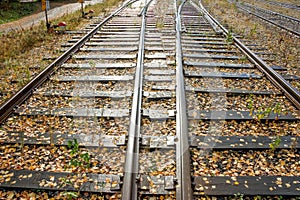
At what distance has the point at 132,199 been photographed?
2.76m

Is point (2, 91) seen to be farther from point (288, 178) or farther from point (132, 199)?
point (288, 178)

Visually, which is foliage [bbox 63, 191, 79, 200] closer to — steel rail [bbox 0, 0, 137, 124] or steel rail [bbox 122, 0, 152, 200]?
steel rail [bbox 122, 0, 152, 200]

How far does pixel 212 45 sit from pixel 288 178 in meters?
6.01

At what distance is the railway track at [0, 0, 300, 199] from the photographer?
3029 mm

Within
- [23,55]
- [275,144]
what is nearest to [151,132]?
[275,144]

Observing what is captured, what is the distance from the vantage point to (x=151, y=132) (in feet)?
12.8

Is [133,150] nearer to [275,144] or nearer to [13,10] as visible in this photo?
[275,144]

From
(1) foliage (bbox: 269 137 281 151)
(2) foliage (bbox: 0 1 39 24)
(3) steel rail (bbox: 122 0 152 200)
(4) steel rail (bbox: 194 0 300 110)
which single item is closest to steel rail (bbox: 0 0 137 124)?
(3) steel rail (bbox: 122 0 152 200)

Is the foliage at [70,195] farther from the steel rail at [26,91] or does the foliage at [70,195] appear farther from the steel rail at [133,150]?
the steel rail at [26,91]

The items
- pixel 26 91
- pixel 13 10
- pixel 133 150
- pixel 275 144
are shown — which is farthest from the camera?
pixel 13 10

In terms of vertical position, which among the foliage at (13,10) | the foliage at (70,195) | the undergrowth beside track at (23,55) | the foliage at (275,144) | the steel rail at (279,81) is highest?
the foliage at (13,10)

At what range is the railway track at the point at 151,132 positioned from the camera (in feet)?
9.94

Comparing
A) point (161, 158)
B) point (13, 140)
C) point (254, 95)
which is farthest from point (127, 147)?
point (254, 95)

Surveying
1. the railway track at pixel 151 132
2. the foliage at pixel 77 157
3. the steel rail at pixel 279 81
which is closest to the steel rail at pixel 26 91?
the railway track at pixel 151 132
